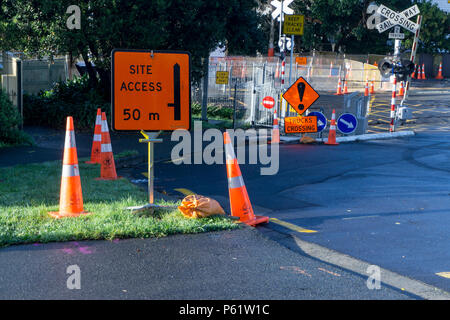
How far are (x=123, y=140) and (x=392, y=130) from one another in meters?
9.16

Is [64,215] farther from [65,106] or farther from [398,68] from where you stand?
[398,68]

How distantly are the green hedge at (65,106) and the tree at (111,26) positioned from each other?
1.03 metres

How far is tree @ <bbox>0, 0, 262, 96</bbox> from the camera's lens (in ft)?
48.5

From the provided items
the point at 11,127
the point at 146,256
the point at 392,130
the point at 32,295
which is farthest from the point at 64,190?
the point at 392,130

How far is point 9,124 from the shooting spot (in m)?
13.1

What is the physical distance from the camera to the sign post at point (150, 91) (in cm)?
636

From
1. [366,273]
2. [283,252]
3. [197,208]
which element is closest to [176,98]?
[197,208]

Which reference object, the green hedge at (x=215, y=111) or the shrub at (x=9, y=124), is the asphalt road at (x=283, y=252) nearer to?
the shrub at (x=9, y=124)

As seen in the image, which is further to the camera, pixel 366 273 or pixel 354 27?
pixel 354 27

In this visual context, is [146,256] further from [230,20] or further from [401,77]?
[401,77]

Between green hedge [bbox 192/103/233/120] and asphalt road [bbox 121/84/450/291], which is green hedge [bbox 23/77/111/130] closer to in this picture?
green hedge [bbox 192/103/233/120]

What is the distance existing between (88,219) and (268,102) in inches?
489
